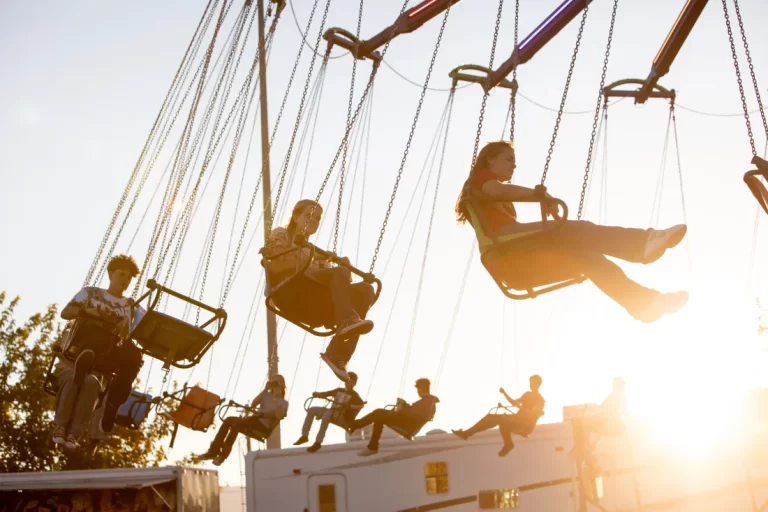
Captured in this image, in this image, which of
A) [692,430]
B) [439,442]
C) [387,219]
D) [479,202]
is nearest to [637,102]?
[692,430]

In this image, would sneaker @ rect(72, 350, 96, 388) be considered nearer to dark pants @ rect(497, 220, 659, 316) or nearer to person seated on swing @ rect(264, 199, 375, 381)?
person seated on swing @ rect(264, 199, 375, 381)

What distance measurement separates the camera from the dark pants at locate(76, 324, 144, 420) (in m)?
8.20

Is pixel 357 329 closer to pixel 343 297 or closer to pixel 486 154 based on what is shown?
pixel 343 297

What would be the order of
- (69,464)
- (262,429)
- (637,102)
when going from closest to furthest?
(262,429) → (637,102) → (69,464)

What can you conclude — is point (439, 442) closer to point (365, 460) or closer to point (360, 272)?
point (365, 460)

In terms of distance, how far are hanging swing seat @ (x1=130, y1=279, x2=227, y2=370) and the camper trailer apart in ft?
10.8

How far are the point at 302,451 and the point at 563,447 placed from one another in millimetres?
3424

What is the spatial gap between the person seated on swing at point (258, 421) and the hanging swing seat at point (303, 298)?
14.3ft

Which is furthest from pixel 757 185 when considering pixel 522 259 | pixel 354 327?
pixel 354 327

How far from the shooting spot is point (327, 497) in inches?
433

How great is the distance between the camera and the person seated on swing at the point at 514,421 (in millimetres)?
10703

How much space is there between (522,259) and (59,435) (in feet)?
17.3

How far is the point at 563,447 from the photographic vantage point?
10.7 m

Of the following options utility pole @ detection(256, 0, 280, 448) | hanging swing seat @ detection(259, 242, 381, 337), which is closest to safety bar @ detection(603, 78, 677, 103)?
utility pole @ detection(256, 0, 280, 448)
